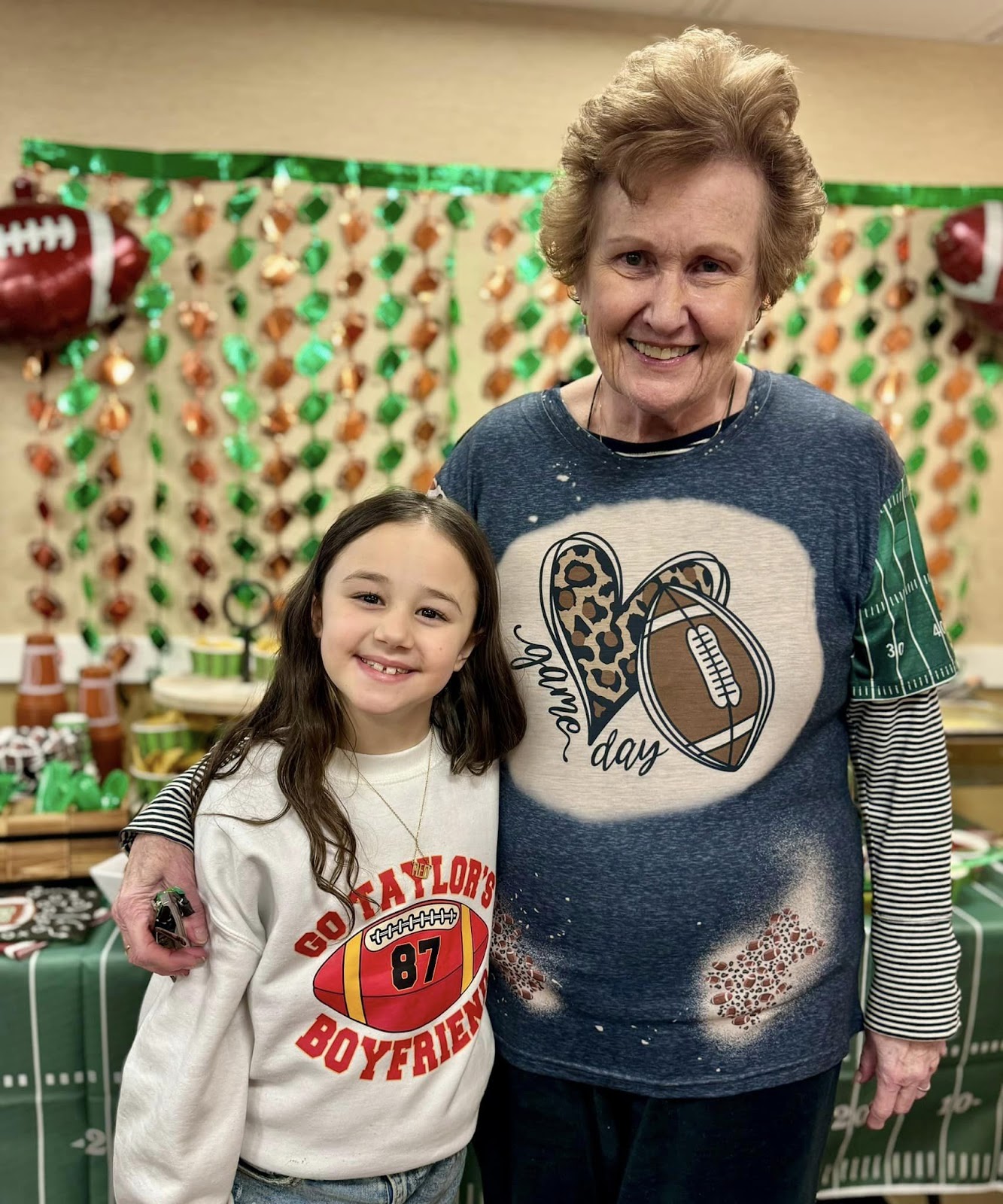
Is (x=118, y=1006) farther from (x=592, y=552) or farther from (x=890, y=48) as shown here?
(x=890, y=48)

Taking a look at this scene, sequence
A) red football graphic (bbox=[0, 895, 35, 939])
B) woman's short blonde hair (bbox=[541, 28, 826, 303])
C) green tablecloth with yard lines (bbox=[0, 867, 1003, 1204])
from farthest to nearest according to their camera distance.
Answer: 1. red football graphic (bbox=[0, 895, 35, 939])
2. green tablecloth with yard lines (bbox=[0, 867, 1003, 1204])
3. woman's short blonde hair (bbox=[541, 28, 826, 303])

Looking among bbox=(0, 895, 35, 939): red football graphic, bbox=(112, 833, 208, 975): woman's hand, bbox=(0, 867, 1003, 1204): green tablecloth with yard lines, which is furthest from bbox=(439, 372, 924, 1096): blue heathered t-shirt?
bbox=(0, 895, 35, 939): red football graphic

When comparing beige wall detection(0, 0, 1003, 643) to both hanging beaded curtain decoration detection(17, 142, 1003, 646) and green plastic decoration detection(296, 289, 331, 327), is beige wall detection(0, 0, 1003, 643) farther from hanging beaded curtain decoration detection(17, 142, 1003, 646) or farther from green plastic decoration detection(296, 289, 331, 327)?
green plastic decoration detection(296, 289, 331, 327)

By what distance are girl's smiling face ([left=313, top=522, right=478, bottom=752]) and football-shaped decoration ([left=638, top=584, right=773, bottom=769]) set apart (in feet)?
0.61

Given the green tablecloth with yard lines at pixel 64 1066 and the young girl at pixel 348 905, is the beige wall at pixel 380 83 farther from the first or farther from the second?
the young girl at pixel 348 905

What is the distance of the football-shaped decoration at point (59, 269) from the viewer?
195cm

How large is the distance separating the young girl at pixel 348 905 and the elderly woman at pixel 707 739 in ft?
0.20

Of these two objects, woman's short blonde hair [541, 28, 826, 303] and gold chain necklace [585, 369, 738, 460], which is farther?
gold chain necklace [585, 369, 738, 460]

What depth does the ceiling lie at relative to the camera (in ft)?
6.94

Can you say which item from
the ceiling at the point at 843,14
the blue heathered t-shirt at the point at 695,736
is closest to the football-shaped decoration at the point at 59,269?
the ceiling at the point at 843,14

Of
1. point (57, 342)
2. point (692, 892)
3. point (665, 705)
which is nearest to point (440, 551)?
point (665, 705)

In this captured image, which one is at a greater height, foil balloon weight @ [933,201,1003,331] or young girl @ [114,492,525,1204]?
foil balloon weight @ [933,201,1003,331]

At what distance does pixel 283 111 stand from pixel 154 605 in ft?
3.52

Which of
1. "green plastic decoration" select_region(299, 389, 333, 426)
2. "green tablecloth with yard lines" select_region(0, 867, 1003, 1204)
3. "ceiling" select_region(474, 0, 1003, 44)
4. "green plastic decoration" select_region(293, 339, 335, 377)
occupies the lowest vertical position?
"green tablecloth with yard lines" select_region(0, 867, 1003, 1204)
